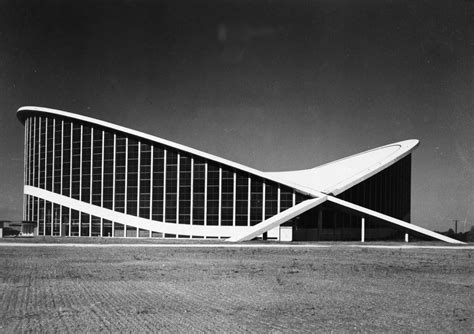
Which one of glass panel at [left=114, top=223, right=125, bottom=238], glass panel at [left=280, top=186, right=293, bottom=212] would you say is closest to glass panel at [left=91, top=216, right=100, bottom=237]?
glass panel at [left=114, top=223, right=125, bottom=238]

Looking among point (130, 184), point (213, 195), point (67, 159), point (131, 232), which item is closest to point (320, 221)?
point (213, 195)

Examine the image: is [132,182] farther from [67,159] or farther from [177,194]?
[67,159]

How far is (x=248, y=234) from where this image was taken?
4188 centimetres

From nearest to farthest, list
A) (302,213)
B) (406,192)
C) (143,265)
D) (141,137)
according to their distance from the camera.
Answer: (143,265) → (302,213) → (141,137) → (406,192)

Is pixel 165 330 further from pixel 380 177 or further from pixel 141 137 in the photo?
pixel 380 177

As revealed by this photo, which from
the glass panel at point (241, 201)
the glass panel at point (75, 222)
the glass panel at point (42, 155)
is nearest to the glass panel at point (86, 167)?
the glass panel at point (75, 222)

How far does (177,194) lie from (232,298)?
37430mm

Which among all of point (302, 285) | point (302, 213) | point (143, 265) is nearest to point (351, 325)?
point (302, 285)

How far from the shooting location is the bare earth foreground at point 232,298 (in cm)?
860

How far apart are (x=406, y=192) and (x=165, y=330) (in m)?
54.9

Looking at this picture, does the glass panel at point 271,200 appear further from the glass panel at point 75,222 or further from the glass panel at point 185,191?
the glass panel at point 75,222

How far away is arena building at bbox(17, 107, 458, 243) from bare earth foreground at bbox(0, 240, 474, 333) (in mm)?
25322

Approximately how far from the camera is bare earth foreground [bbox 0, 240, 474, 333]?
8.60 m

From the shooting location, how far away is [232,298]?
11.3 meters
